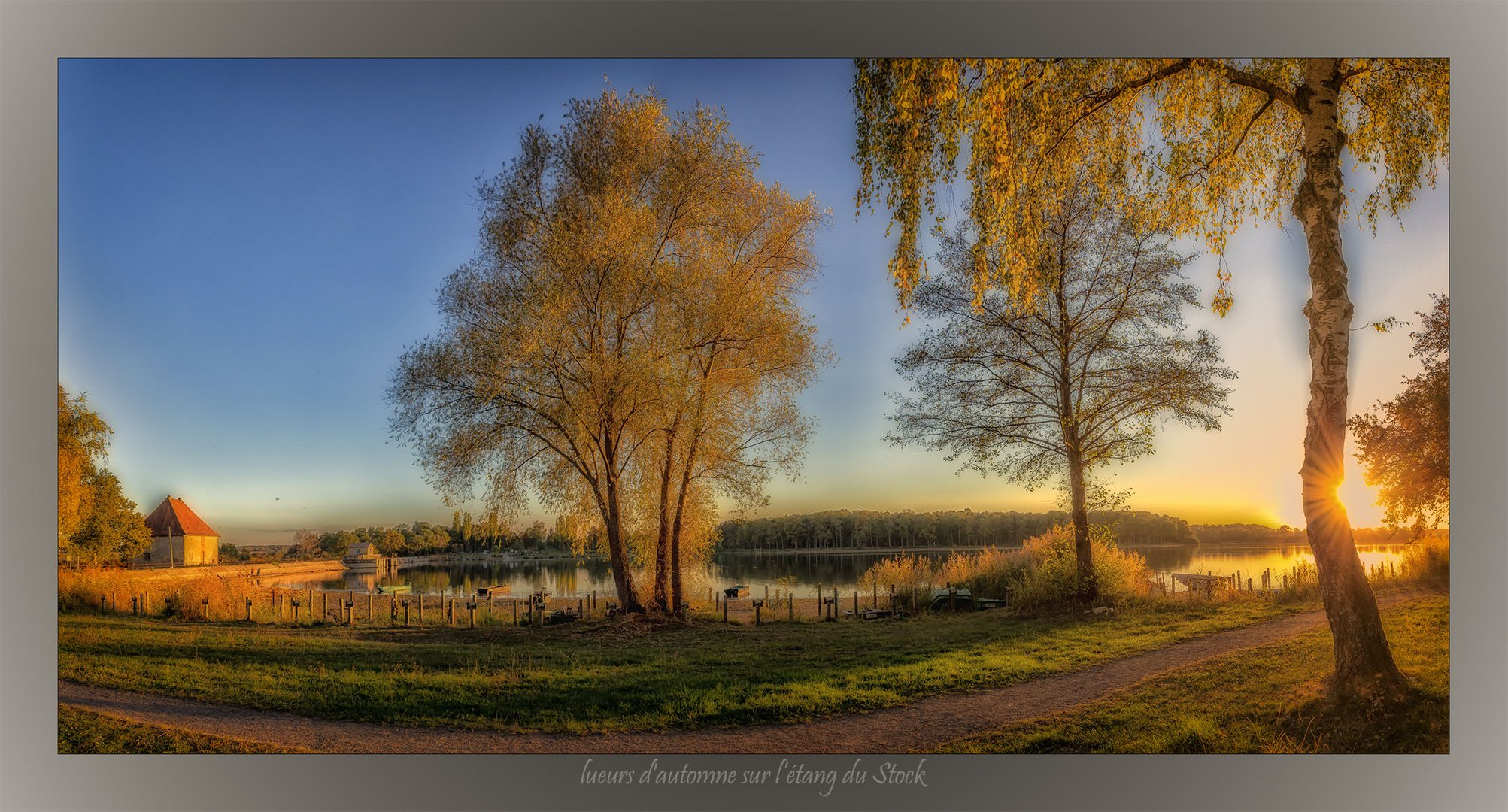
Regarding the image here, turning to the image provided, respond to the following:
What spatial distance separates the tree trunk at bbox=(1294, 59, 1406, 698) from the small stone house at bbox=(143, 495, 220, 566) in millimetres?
10559

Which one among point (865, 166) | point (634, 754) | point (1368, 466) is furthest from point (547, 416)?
point (1368, 466)

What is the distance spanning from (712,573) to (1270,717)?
6335mm

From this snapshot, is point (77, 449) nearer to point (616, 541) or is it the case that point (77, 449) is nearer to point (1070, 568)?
point (616, 541)

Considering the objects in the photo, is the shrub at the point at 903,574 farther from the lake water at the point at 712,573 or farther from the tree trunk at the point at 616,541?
the tree trunk at the point at 616,541

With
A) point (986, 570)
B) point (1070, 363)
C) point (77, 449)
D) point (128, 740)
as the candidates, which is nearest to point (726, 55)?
point (1070, 363)

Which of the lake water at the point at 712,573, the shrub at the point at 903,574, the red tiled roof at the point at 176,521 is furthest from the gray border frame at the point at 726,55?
the shrub at the point at 903,574

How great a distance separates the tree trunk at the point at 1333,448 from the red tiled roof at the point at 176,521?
1059cm

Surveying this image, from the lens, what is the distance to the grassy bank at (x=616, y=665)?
6324 millimetres

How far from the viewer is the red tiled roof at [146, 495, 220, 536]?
738 centimetres

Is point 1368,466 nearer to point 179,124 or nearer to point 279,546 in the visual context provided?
point 279,546

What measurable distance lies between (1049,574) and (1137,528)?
118cm

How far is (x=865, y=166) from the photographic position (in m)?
6.80

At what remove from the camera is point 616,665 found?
715cm

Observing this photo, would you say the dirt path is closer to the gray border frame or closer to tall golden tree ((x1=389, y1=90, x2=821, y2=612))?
the gray border frame
